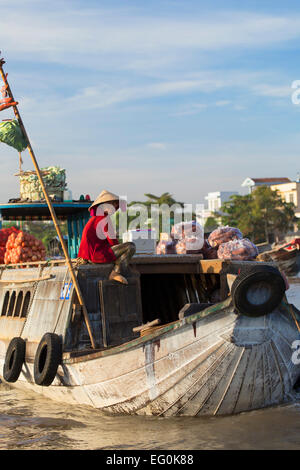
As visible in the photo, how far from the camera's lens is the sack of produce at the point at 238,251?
9125 mm

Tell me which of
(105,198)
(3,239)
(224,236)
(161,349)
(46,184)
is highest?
(46,184)

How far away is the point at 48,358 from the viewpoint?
26.3 ft

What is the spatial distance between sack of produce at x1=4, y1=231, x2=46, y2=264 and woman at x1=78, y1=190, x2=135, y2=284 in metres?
2.71

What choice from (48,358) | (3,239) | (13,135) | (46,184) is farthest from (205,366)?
(46,184)

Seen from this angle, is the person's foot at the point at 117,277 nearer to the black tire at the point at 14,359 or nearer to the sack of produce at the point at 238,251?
the sack of produce at the point at 238,251

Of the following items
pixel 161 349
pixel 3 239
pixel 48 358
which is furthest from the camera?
pixel 3 239

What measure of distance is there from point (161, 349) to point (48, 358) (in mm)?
1708

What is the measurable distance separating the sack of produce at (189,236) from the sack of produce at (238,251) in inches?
15.6

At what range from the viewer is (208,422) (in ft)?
23.4

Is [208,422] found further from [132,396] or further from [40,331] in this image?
[40,331]

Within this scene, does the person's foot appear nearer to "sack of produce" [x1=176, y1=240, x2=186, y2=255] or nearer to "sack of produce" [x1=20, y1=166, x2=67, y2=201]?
"sack of produce" [x1=176, y1=240, x2=186, y2=255]

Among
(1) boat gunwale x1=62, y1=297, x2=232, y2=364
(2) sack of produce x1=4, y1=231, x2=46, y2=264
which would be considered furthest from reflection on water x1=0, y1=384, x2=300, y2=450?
(2) sack of produce x1=4, y1=231, x2=46, y2=264

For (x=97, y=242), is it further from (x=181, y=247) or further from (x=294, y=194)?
(x=294, y=194)

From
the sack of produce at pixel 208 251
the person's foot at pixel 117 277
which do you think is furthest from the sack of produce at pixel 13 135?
the sack of produce at pixel 208 251
